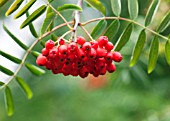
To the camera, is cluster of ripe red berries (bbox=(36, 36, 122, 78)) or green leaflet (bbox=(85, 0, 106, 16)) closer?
cluster of ripe red berries (bbox=(36, 36, 122, 78))

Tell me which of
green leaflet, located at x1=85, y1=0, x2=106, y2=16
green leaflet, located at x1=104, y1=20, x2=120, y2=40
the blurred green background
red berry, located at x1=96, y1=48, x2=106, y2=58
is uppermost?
green leaflet, located at x1=85, y1=0, x2=106, y2=16

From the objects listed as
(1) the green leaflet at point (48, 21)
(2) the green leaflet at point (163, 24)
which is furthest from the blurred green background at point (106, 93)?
(1) the green leaflet at point (48, 21)

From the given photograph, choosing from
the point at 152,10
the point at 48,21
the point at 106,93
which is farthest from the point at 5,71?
the point at 106,93

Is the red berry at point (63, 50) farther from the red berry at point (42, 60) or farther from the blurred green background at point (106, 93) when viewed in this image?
the blurred green background at point (106, 93)

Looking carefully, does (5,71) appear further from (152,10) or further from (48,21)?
(152,10)

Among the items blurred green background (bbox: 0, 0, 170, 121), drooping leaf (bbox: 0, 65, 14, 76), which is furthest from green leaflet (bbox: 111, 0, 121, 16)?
blurred green background (bbox: 0, 0, 170, 121)

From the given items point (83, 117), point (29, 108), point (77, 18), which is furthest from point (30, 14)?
point (29, 108)

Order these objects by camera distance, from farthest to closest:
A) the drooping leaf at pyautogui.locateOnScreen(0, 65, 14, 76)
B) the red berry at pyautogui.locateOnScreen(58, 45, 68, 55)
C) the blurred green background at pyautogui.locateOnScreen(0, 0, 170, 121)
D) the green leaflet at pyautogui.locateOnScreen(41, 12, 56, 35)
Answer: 1. the blurred green background at pyautogui.locateOnScreen(0, 0, 170, 121)
2. the drooping leaf at pyautogui.locateOnScreen(0, 65, 14, 76)
3. the green leaflet at pyautogui.locateOnScreen(41, 12, 56, 35)
4. the red berry at pyautogui.locateOnScreen(58, 45, 68, 55)

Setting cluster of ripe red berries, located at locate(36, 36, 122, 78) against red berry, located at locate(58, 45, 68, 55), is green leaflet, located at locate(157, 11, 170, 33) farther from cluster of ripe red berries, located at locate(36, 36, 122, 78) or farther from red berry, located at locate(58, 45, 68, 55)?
red berry, located at locate(58, 45, 68, 55)

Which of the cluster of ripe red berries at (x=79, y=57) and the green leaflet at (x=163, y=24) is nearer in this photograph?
the cluster of ripe red berries at (x=79, y=57)
